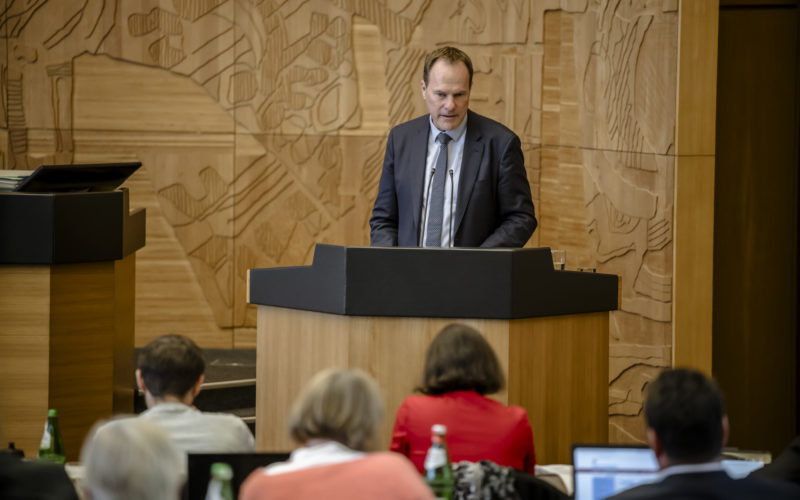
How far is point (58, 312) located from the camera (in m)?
4.50

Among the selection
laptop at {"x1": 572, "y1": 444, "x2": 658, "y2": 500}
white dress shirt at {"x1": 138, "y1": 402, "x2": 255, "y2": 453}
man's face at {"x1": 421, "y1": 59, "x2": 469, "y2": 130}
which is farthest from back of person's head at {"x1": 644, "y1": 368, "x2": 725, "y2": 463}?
man's face at {"x1": 421, "y1": 59, "x2": 469, "y2": 130}

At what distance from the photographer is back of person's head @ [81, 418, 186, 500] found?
2104 mm

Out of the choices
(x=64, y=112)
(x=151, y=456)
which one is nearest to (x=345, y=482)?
(x=151, y=456)

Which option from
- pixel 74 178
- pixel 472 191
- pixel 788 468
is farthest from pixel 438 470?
pixel 74 178

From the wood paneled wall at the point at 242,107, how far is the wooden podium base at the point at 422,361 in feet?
10.0

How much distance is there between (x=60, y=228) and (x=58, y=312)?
0.34 m

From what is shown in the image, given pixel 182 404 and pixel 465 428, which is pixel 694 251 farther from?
pixel 182 404

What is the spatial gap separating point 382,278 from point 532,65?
12.2ft

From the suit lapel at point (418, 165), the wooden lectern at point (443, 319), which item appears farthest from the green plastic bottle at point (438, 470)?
the suit lapel at point (418, 165)

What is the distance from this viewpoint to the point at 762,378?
6395 millimetres

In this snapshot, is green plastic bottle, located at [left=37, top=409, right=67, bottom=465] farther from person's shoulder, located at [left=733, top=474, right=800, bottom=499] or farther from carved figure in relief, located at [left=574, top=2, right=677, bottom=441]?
carved figure in relief, located at [left=574, top=2, right=677, bottom=441]

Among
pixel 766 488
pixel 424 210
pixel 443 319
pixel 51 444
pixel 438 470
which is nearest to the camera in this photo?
pixel 766 488

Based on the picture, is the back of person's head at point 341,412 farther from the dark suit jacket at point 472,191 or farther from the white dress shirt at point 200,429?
the dark suit jacket at point 472,191

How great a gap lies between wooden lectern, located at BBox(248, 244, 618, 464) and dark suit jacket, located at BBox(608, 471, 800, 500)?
1.45m
